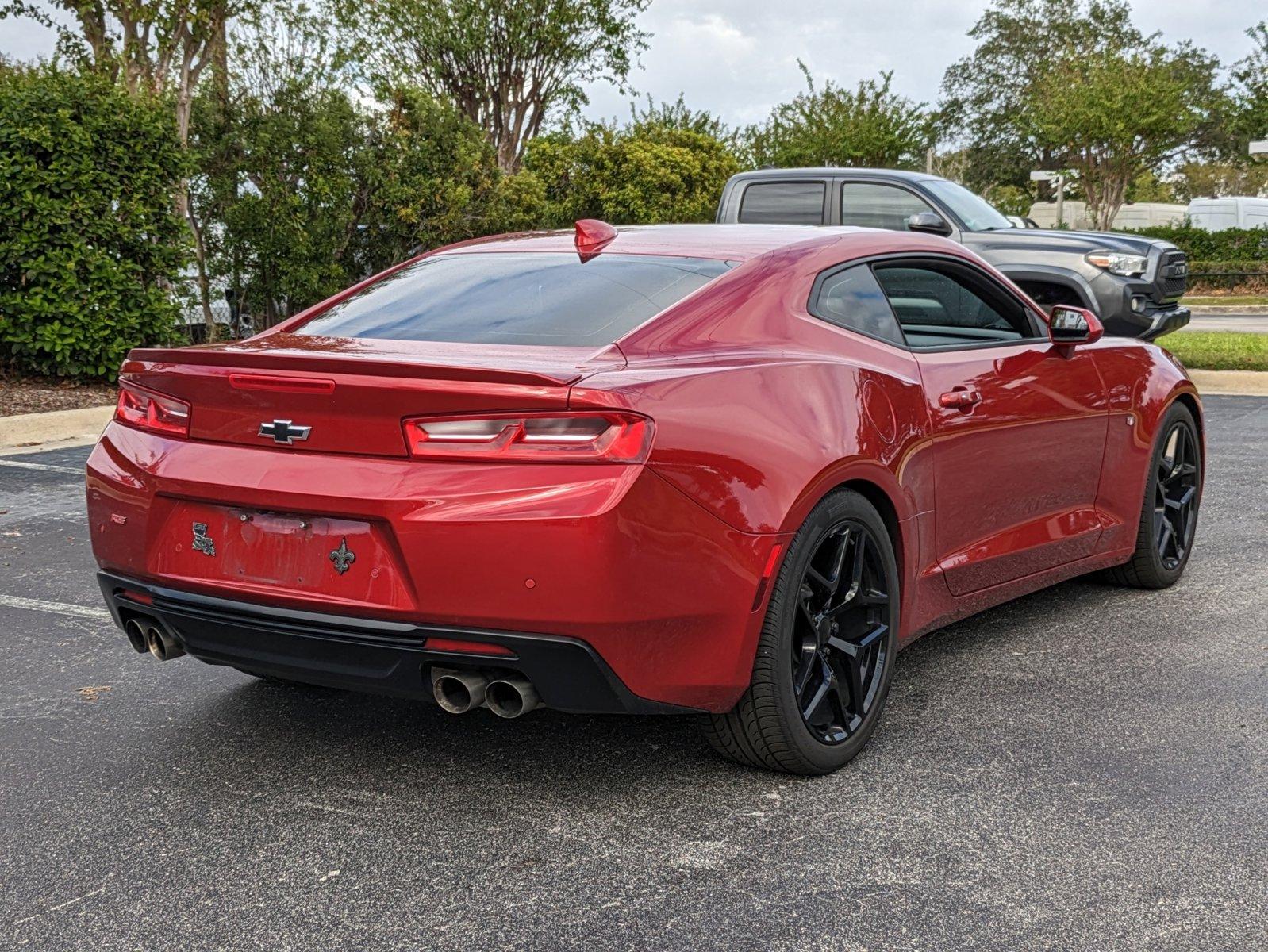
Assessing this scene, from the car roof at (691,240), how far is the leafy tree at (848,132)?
35.4 meters

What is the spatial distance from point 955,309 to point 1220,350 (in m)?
13.2

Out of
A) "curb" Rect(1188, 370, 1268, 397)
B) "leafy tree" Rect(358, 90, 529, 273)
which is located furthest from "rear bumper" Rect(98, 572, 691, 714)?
"leafy tree" Rect(358, 90, 529, 273)

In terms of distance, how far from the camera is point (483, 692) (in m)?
3.32

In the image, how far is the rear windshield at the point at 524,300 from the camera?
12.6 ft

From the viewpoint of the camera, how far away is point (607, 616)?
126 inches

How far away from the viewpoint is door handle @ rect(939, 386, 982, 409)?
14.4 feet

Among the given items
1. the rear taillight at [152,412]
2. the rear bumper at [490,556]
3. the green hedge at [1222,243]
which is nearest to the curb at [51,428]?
the rear taillight at [152,412]

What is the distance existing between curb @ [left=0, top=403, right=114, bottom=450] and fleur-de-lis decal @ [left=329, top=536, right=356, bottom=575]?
8162mm

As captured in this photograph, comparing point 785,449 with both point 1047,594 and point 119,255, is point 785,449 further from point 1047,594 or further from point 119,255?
point 119,255

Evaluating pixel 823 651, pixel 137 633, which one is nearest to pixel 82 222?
pixel 137 633

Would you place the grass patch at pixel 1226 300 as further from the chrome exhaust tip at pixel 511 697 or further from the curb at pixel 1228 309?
the chrome exhaust tip at pixel 511 697

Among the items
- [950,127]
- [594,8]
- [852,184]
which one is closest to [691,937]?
[852,184]

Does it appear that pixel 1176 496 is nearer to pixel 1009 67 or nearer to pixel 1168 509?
pixel 1168 509

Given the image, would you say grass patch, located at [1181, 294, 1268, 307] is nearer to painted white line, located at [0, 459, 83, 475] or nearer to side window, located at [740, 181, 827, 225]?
side window, located at [740, 181, 827, 225]
